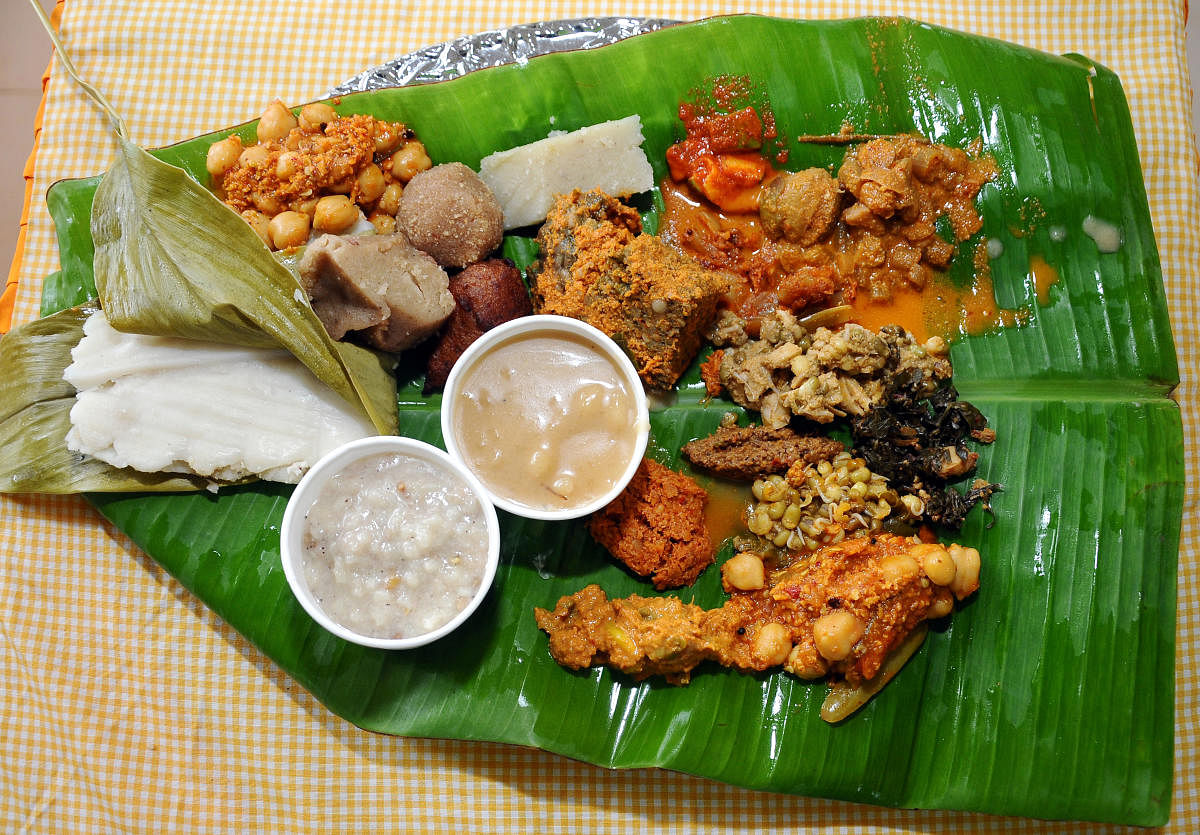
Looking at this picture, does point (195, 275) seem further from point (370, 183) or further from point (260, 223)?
point (370, 183)

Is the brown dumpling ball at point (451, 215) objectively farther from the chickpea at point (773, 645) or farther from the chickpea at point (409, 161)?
the chickpea at point (773, 645)

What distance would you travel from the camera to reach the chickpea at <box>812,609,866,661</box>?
3186mm

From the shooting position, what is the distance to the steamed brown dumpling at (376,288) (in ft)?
11.0

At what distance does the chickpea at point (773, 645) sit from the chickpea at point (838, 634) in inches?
5.9

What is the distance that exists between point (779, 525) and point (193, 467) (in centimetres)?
254

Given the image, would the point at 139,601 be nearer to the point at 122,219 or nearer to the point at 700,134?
the point at 122,219

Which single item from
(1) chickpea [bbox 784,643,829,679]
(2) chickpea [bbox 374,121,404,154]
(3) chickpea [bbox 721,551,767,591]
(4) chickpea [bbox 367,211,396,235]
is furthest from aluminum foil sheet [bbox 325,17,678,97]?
(1) chickpea [bbox 784,643,829,679]

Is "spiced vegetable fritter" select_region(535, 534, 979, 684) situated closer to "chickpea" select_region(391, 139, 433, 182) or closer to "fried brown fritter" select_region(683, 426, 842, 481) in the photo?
"fried brown fritter" select_region(683, 426, 842, 481)

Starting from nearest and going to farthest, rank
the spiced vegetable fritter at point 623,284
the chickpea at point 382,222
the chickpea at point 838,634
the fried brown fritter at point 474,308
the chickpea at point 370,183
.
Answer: the chickpea at point 838,634, the spiced vegetable fritter at point 623,284, the fried brown fritter at point 474,308, the chickpea at point 370,183, the chickpea at point 382,222

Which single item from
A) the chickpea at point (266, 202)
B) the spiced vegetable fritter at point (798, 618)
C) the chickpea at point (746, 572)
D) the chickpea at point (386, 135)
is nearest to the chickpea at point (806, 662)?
the spiced vegetable fritter at point (798, 618)

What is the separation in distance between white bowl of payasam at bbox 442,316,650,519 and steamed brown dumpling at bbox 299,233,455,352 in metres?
0.47

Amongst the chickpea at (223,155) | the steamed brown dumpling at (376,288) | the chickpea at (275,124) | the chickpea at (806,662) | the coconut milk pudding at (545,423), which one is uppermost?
the chickpea at (275,124)

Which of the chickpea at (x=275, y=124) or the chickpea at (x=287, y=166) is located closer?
the chickpea at (x=287, y=166)

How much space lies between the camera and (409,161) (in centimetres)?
366
